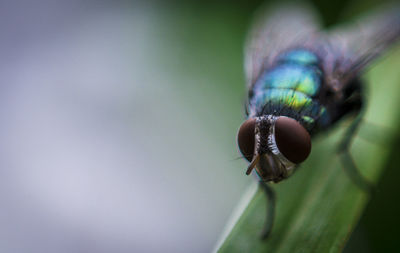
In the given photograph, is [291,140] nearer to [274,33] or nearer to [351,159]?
[351,159]

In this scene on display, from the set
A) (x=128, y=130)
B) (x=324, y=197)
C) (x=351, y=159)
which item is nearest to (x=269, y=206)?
(x=324, y=197)

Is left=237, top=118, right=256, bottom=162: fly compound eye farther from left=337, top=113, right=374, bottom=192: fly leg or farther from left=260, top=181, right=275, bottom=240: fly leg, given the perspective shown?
left=337, top=113, right=374, bottom=192: fly leg

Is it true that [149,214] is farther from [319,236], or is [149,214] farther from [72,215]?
[319,236]

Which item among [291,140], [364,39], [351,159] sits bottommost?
[351,159]

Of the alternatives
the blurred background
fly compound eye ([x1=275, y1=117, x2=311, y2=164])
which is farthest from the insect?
the blurred background

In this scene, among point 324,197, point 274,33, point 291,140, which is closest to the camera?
point 291,140

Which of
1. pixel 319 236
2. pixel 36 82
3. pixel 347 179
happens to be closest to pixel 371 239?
pixel 347 179

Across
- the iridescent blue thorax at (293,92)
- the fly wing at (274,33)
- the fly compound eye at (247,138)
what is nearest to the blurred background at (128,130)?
the fly wing at (274,33)
